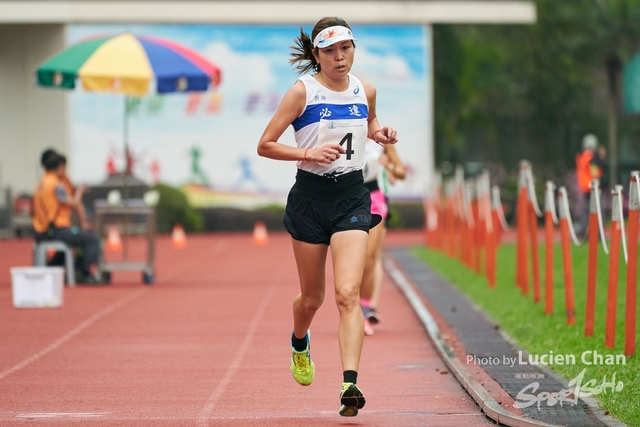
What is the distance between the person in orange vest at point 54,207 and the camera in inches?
659

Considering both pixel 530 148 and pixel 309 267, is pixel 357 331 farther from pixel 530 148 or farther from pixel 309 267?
pixel 530 148

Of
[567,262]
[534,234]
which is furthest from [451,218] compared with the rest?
[567,262]

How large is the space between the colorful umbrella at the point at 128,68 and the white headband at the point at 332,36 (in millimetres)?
9419

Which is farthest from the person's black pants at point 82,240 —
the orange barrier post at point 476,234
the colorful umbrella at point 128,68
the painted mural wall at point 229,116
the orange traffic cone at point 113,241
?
the painted mural wall at point 229,116

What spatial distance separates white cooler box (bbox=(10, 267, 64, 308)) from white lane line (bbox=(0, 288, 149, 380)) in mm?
627

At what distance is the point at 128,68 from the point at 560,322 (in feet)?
24.6

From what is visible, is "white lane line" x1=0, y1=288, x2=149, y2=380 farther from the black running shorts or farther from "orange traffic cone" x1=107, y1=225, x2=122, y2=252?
"orange traffic cone" x1=107, y1=225, x2=122, y2=252

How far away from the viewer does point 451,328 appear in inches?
460

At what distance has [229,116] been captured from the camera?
109 feet

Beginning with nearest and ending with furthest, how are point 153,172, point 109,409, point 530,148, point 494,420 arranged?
1. point 494,420
2. point 109,409
3. point 153,172
4. point 530,148

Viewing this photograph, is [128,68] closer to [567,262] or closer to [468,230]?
[468,230]

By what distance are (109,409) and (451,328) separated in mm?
4535

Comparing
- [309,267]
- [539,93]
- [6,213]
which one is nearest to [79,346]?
[309,267]

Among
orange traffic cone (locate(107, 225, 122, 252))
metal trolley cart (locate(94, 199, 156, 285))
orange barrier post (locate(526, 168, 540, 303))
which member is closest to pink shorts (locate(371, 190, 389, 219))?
orange barrier post (locate(526, 168, 540, 303))
